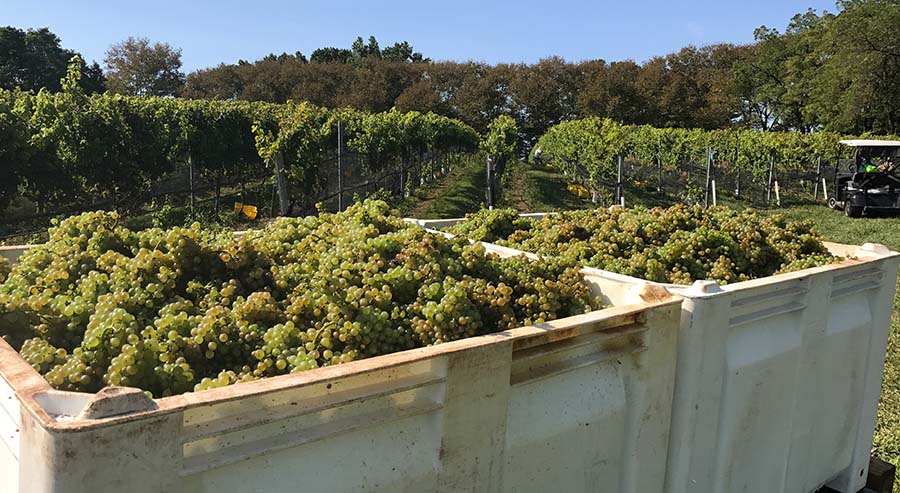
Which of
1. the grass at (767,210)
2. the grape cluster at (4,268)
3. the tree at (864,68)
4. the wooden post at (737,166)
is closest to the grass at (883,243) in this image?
the grass at (767,210)

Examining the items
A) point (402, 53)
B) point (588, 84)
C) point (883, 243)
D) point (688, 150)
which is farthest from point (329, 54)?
point (883, 243)

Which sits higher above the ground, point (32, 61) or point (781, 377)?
point (32, 61)

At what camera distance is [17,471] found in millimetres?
1333

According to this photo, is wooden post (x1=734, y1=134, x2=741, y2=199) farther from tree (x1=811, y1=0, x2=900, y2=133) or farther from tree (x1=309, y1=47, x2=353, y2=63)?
tree (x1=309, y1=47, x2=353, y2=63)

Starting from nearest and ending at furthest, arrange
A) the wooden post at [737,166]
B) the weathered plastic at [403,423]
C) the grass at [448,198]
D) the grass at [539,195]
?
the weathered plastic at [403,423]
the grass at [448,198]
the grass at [539,195]
the wooden post at [737,166]

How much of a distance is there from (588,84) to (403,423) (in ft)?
204

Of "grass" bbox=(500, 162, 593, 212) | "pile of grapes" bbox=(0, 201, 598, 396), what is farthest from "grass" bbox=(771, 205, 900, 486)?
"grass" bbox=(500, 162, 593, 212)

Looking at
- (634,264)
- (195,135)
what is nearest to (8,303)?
(634,264)

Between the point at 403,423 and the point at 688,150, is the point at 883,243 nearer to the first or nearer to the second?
the point at 403,423

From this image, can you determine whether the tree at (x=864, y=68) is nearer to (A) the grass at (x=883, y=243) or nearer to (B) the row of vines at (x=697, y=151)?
(B) the row of vines at (x=697, y=151)

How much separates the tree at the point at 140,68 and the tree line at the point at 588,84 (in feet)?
0.28

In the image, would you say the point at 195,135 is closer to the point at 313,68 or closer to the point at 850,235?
the point at 850,235

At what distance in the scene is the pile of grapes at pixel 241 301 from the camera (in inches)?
64.3

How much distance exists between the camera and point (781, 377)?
2.59 meters
